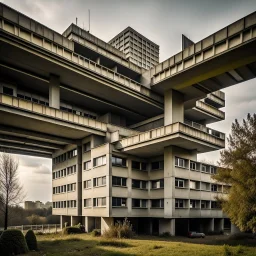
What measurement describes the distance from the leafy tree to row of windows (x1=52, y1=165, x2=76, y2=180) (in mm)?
24267

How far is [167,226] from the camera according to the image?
33750mm

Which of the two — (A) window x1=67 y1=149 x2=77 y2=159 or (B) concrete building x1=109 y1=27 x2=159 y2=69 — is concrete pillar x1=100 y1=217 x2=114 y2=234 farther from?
(B) concrete building x1=109 y1=27 x2=159 y2=69

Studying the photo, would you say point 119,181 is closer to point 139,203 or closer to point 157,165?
point 139,203

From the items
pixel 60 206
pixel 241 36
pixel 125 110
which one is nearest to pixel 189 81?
pixel 241 36

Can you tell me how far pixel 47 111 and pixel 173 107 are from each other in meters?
16.3

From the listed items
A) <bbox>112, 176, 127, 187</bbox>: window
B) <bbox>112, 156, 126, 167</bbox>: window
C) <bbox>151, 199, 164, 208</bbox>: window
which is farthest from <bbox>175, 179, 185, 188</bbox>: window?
<bbox>112, 156, 126, 167</bbox>: window

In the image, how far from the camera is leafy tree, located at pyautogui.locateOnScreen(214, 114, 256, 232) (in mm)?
22297

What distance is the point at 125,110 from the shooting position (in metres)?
42.0

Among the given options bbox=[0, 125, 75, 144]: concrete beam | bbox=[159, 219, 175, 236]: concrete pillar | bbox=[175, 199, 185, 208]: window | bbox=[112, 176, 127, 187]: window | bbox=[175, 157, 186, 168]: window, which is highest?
bbox=[0, 125, 75, 144]: concrete beam

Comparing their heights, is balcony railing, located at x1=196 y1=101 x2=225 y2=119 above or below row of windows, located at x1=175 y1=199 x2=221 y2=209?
above

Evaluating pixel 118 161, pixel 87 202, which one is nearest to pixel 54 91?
pixel 118 161

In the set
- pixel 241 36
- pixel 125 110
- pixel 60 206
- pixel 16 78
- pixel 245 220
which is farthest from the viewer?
pixel 60 206

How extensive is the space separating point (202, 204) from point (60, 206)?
23568 mm

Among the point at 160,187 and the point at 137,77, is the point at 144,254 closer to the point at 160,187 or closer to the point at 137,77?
the point at 160,187
